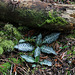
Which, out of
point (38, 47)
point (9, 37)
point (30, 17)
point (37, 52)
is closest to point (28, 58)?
point (37, 52)

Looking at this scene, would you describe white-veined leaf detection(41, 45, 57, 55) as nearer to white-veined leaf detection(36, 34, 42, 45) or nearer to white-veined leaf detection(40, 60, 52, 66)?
white-veined leaf detection(36, 34, 42, 45)

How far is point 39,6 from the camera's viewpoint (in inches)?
123

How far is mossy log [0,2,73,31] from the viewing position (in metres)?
3.10

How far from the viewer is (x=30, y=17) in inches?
125

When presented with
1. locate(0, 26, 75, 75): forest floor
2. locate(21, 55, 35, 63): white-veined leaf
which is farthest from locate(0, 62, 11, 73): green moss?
locate(21, 55, 35, 63): white-veined leaf

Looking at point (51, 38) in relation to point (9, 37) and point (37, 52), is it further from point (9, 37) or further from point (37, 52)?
point (9, 37)

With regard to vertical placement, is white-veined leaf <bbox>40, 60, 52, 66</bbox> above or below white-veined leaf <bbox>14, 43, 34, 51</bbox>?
below

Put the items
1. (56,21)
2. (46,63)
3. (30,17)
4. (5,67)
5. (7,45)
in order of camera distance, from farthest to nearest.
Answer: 1. (30,17)
2. (56,21)
3. (7,45)
4. (46,63)
5. (5,67)

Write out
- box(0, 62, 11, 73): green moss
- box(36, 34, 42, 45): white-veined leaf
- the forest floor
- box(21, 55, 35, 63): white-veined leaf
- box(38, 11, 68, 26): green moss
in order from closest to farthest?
box(0, 62, 11, 73): green moss, the forest floor, box(21, 55, 35, 63): white-veined leaf, box(38, 11, 68, 26): green moss, box(36, 34, 42, 45): white-veined leaf

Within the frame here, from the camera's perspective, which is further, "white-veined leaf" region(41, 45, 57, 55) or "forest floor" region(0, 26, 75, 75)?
"white-veined leaf" region(41, 45, 57, 55)

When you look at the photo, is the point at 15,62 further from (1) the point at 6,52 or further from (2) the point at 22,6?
(2) the point at 22,6

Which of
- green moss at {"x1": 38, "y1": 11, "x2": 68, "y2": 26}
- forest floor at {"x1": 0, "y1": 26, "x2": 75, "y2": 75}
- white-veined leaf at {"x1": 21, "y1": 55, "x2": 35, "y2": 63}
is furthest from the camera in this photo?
green moss at {"x1": 38, "y1": 11, "x2": 68, "y2": 26}

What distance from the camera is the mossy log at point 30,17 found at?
310 cm

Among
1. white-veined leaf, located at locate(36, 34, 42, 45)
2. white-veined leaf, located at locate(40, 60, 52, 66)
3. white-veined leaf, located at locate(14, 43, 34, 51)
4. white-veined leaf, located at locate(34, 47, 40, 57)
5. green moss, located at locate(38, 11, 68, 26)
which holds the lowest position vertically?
white-veined leaf, located at locate(40, 60, 52, 66)
